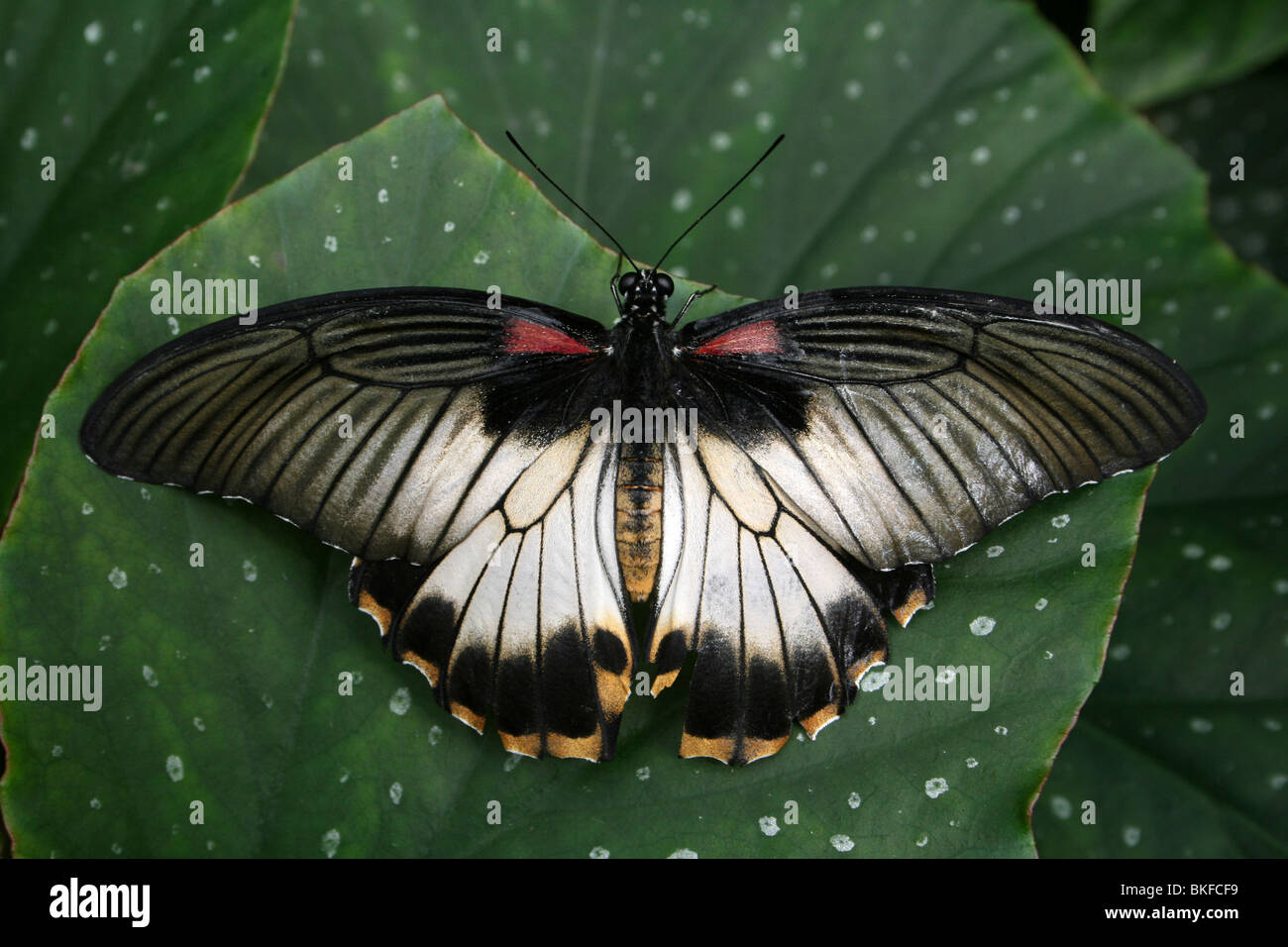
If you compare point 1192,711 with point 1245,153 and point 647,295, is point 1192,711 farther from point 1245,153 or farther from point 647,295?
point 1245,153

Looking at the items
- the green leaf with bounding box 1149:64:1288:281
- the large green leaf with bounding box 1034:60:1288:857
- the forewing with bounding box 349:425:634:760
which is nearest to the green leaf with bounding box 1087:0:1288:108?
the green leaf with bounding box 1149:64:1288:281

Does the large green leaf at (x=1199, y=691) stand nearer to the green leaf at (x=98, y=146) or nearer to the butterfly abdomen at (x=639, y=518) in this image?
the butterfly abdomen at (x=639, y=518)

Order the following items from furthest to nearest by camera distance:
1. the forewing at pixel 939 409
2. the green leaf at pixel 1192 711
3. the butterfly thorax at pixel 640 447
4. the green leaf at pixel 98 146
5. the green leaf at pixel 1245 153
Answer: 1. the green leaf at pixel 1245 153
2. the green leaf at pixel 1192 711
3. the green leaf at pixel 98 146
4. the butterfly thorax at pixel 640 447
5. the forewing at pixel 939 409

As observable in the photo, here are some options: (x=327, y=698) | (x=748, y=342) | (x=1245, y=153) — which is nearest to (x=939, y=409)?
(x=748, y=342)

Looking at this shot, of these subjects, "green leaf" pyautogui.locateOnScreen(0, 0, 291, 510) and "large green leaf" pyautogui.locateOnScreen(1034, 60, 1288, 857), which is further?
"large green leaf" pyautogui.locateOnScreen(1034, 60, 1288, 857)

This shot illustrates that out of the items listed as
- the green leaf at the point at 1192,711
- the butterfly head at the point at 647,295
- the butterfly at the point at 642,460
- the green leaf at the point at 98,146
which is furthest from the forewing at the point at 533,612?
the green leaf at the point at 1192,711

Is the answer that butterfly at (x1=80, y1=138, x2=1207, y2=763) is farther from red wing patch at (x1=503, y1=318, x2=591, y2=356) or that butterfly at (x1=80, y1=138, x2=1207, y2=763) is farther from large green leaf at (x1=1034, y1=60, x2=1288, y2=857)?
large green leaf at (x1=1034, y1=60, x2=1288, y2=857)

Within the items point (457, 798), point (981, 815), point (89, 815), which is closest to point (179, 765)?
point (89, 815)
